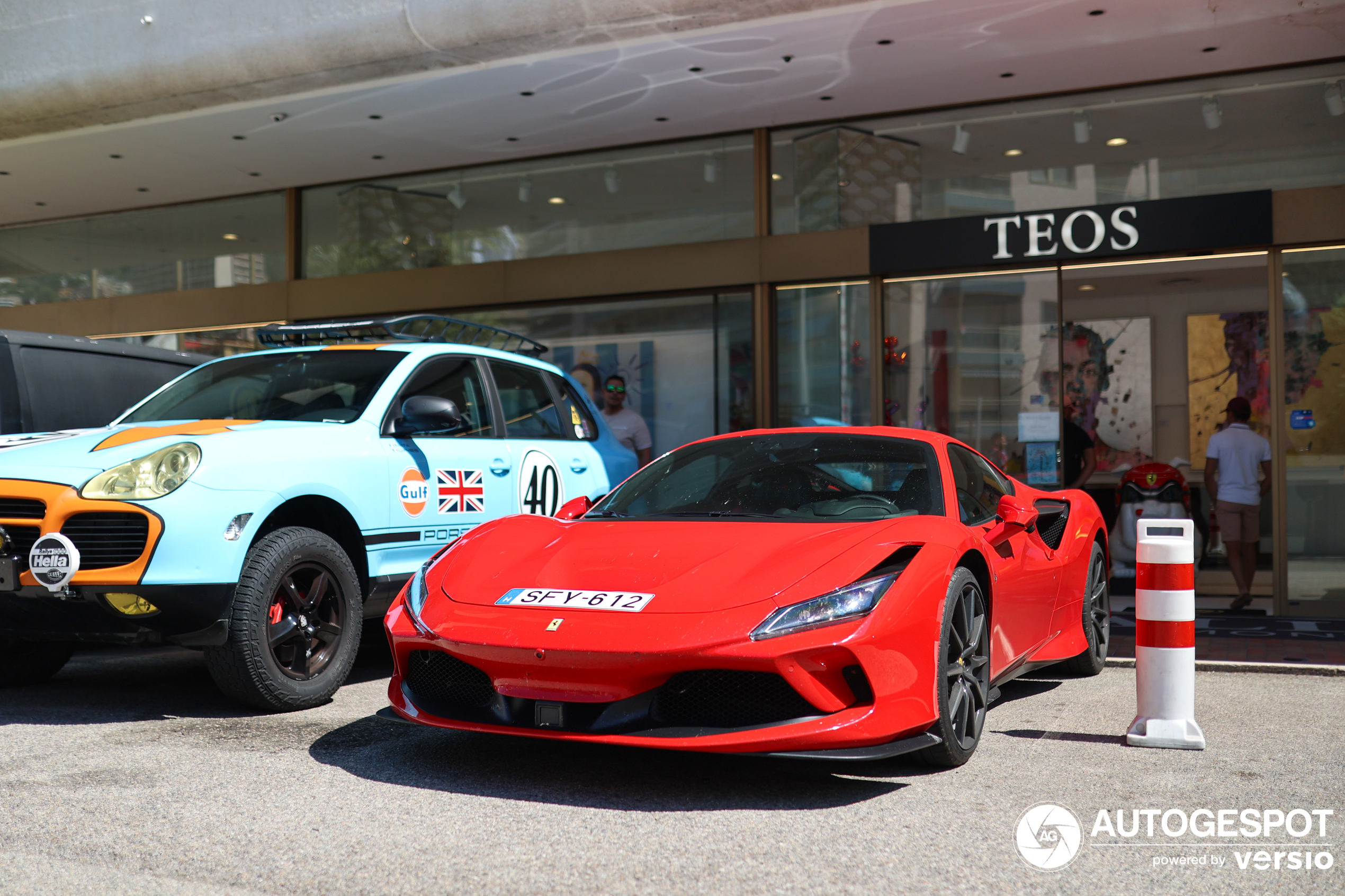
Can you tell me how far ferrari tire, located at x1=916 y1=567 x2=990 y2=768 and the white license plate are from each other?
40.5 inches

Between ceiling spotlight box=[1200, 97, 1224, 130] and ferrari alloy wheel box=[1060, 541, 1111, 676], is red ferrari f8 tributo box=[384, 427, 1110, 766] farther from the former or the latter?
ceiling spotlight box=[1200, 97, 1224, 130]

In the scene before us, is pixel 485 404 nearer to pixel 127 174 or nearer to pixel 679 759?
pixel 679 759

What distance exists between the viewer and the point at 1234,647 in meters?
7.55

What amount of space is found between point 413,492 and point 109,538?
5.15 feet

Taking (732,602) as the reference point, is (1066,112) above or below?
above

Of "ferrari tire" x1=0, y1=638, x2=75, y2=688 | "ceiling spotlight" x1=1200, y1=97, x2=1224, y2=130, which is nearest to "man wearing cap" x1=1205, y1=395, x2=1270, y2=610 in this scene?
"ceiling spotlight" x1=1200, y1=97, x2=1224, y2=130

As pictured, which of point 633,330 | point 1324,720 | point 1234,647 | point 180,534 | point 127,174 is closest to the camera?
point 180,534

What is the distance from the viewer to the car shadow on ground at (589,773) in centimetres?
373

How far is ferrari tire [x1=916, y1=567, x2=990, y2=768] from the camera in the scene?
3.92m

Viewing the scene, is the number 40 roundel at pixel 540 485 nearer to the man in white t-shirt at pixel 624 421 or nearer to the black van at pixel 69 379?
the black van at pixel 69 379

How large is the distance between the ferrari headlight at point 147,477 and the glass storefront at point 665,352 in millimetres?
7207

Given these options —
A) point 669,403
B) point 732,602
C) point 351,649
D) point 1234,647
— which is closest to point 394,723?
point 351,649

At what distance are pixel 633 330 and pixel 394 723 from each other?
7.51 metres

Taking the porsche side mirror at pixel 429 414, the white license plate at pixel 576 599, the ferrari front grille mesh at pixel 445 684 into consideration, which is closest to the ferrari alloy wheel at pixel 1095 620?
the white license plate at pixel 576 599
